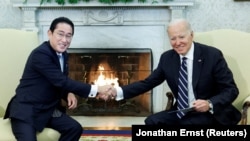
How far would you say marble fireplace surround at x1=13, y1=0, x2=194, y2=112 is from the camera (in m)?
4.46

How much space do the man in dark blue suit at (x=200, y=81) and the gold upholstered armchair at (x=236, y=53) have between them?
10.5 inches

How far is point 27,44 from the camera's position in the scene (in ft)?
9.46

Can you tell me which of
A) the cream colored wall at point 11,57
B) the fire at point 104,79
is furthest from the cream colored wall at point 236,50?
the fire at point 104,79

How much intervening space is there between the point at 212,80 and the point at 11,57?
1385 mm

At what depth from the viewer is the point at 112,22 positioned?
4.50 m

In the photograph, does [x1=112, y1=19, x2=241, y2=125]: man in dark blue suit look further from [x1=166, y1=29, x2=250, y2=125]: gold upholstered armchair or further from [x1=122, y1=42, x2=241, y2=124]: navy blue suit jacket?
[x1=166, y1=29, x2=250, y2=125]: gold upholstered armchair

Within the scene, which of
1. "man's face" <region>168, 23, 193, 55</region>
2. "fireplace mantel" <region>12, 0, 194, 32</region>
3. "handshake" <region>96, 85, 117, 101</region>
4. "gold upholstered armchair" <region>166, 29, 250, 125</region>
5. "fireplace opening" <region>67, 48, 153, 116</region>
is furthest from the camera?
"fireplace opening" <region>67, 48, 153, 116</region>

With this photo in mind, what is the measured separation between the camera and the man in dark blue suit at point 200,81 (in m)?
2.48

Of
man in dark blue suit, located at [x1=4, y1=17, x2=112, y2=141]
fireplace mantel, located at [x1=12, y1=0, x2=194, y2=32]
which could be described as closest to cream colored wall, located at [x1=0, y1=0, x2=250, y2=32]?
fireplace mantel, located at [x1=12, y1=0, x2=194, y2=32]

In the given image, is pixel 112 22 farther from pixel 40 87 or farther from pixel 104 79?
pixel 40 87

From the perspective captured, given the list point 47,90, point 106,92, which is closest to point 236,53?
point 106,92

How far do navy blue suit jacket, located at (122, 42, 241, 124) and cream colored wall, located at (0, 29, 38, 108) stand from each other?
100 cm

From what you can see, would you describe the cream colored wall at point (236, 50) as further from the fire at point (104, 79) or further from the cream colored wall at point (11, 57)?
the fire at point (104, 79)

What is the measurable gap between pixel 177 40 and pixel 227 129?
79 centimetres
